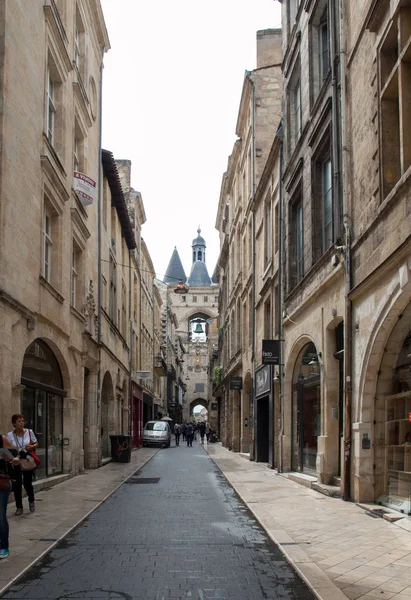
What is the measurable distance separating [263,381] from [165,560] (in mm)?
16425

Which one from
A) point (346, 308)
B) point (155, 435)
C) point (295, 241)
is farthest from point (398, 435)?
point (155, 435)

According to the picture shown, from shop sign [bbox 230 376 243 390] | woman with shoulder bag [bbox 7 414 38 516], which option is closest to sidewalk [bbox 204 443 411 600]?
woman with shoulder bag [bbox 7 414 38 516]

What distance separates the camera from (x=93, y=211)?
22.5 meters

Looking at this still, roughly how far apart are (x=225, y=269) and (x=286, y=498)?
110 ft

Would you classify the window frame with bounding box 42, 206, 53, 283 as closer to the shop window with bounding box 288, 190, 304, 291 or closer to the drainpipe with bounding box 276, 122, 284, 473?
the shop window with bounding box 288, 190, 304, 291

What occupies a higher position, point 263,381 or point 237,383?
point 263,381

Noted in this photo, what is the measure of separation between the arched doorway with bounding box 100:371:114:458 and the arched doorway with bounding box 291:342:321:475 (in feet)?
30.3

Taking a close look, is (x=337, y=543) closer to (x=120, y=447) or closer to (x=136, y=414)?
(x=120, y=447)

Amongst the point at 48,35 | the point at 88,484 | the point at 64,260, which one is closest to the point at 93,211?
the point at 64,260

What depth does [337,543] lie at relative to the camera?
26.7 feet

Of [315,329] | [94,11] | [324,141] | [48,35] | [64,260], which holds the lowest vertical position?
[315,329]

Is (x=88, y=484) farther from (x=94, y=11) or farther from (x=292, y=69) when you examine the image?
(x=94, y=11)

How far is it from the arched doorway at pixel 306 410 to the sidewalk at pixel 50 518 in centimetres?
458

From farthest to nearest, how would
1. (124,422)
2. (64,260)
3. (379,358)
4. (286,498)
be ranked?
1. (124,422)
2. (64,260)
3. (286,498)
4. (379,358)
